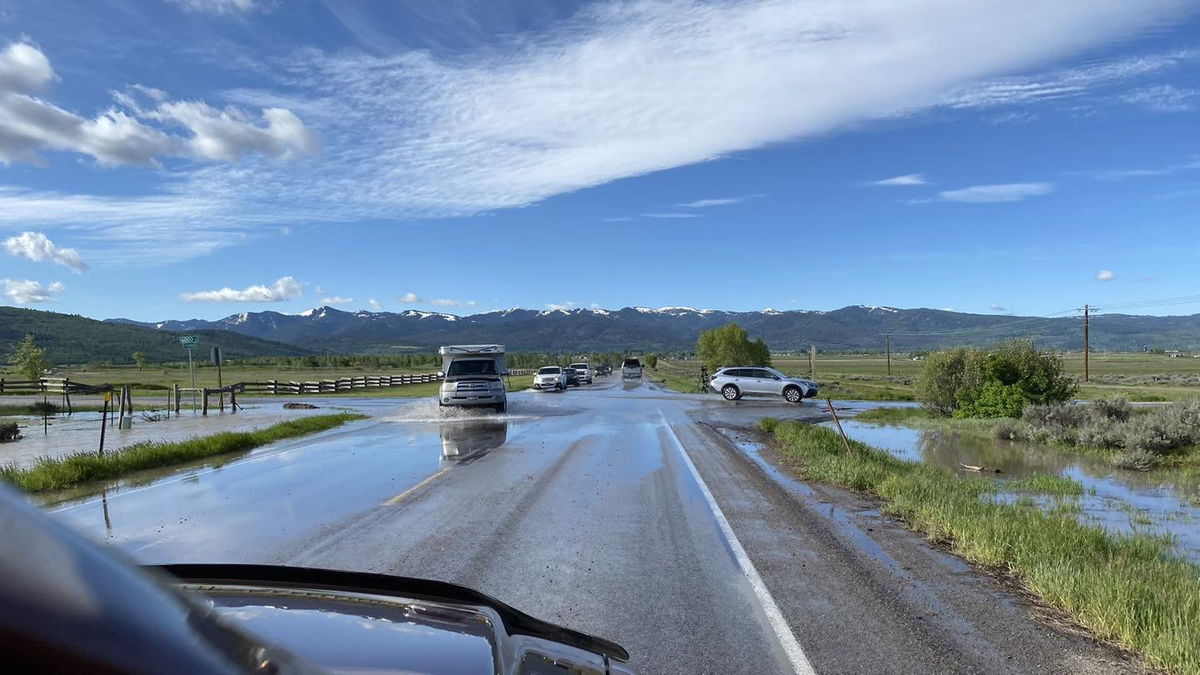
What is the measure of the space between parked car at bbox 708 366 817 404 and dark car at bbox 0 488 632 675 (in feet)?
112

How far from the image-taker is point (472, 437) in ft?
61.5

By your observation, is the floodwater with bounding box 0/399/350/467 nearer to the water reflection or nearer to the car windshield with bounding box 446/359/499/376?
the water reflection

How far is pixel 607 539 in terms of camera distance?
26.4ft

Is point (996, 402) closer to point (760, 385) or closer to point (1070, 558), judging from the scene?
point (760, 385)

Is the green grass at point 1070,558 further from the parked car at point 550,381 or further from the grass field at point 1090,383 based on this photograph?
the parked car at point 550,381

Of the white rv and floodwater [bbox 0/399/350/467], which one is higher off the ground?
the white rv

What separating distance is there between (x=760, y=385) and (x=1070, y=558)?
30.3 metres

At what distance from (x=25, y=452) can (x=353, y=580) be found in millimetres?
19065

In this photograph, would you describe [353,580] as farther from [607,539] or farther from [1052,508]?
[1052,508]

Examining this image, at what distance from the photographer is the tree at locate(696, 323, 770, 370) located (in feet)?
247

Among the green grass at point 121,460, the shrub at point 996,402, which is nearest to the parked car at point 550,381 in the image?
the shrub at point 996,402

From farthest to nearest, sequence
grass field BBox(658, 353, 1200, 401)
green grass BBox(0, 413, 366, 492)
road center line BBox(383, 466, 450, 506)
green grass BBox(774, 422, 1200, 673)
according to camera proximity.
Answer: grass field BBox(658, 353, 1200, 401) → green grass BBox(0, 413, 366, 492) → road center line BBox(383, 466, 450, 506) → green grass BBox(774, 422, 1200, 673)

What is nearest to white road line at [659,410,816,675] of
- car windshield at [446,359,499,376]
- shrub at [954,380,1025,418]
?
car windshield at [446,359,499,376]

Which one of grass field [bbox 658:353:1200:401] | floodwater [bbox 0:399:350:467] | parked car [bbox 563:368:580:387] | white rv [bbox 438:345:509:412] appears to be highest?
white rv [bbox 438:345:509:412]
